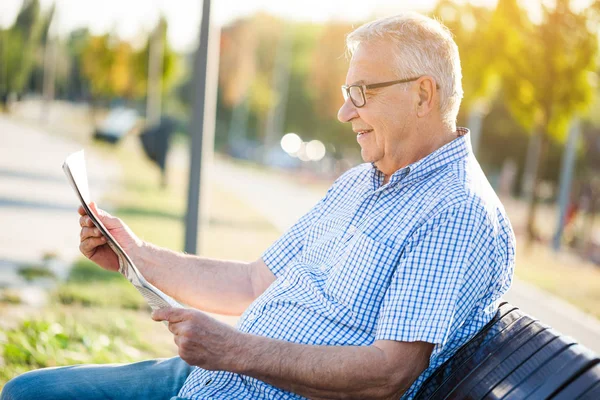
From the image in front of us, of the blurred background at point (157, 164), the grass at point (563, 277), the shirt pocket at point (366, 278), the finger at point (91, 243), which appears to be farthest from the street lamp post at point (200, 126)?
the grass at point (563, 277)

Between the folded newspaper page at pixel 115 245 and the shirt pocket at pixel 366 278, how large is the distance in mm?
490

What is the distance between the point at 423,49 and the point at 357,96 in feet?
0.84

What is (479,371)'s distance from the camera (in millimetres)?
2043

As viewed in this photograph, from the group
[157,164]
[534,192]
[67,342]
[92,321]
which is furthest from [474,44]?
[67,342]

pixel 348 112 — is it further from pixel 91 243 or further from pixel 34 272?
pixel 34 272

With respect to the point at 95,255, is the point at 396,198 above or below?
above

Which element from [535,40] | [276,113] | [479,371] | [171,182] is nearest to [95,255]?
[479,371]

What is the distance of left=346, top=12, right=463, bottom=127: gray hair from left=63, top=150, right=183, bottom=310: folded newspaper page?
0.97 metres

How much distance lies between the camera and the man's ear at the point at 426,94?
7.68 ft

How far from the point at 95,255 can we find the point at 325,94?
38810mm

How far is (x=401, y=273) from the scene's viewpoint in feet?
6.86

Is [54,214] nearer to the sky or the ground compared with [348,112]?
nearer to the ground

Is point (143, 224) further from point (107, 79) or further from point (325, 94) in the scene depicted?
point (325, 94)

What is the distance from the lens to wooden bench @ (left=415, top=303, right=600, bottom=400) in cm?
182
